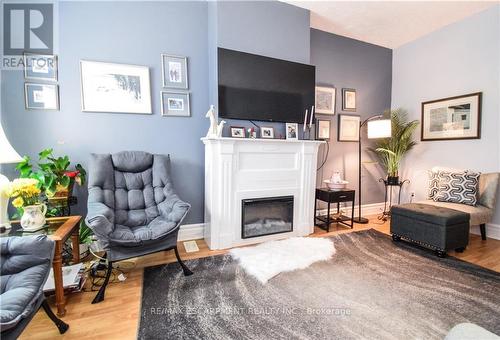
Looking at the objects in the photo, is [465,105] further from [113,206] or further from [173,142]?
[113,206]

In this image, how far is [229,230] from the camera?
2670 mm

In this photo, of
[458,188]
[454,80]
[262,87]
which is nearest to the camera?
[262,87]

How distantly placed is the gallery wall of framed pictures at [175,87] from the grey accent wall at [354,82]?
1965 millimetres

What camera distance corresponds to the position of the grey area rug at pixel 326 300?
1.43 metres

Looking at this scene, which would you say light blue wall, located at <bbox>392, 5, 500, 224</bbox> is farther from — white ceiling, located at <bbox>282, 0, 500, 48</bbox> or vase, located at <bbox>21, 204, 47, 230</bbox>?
vase, located at <bbox>21, 204, 47, 230</bbox>

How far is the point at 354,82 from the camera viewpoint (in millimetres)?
3836

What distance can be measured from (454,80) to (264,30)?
2.84 metres

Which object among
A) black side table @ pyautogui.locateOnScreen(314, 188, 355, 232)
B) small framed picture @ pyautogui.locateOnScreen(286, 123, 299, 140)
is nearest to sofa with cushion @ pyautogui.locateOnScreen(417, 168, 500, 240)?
black side table @ pyautogui.locateOnScreen(314, 188, 355, 232)

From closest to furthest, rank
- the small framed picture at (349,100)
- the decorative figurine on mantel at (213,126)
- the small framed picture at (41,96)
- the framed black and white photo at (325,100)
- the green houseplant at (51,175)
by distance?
the green houseplant at (51,175) → the small framed picture at (41,96) → the decorative figurine on mantel at (213,126) → the framed black and white photo at (325,100) → the small framed picture at (349,100)

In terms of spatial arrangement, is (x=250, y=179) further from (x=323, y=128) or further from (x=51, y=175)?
(x=51, y=175)

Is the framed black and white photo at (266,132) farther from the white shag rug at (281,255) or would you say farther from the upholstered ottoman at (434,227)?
the upholstered ottoman at (434,227)

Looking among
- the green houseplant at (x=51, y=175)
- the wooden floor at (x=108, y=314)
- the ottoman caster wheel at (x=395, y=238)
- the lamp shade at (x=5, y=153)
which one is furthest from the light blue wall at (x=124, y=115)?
the ottoman caster wheel at (x=395, y=238)

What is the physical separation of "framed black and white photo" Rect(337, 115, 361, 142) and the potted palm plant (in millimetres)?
439

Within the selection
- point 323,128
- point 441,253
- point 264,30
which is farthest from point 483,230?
point 264,30
